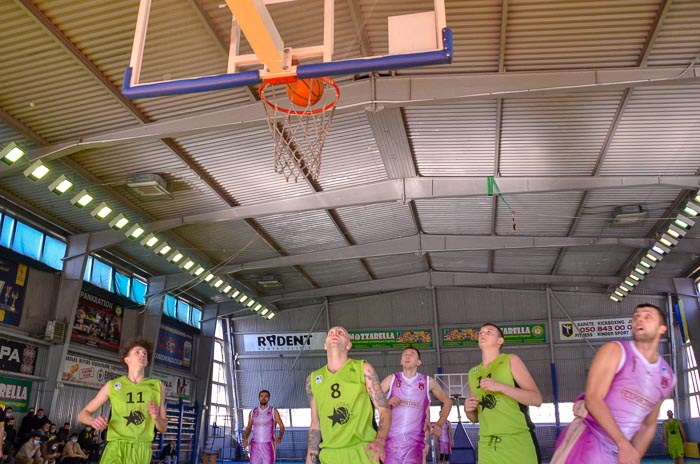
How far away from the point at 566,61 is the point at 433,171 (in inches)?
263

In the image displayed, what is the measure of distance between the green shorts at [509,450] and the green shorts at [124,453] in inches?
147

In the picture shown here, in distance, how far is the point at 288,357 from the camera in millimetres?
35750

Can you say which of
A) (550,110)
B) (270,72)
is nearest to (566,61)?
(550,110)

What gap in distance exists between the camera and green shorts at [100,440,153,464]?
695cm

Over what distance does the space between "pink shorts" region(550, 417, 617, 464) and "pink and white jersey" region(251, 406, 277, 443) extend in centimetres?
1137

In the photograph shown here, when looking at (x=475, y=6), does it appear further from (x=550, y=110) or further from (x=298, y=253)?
(x=298, y=253)

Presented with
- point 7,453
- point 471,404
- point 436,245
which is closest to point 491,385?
point 471,404

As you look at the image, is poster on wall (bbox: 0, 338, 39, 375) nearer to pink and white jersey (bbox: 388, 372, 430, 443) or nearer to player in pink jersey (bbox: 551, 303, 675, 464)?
pink and white jersey (bbox: 388, 372, 430, 443)

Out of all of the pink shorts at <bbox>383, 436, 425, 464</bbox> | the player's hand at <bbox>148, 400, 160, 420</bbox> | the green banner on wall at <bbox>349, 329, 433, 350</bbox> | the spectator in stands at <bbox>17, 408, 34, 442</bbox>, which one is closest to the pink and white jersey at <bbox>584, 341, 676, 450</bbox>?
the pink shorts at <bbox>383, 436, 425, 464</bbox>

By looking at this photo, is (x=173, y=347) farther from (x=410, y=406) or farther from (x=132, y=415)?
(x=132, y=415)

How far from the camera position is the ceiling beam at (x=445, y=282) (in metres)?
32.1

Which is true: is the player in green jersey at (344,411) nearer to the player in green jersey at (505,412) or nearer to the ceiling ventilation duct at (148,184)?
the player in green jersey at (505,412)

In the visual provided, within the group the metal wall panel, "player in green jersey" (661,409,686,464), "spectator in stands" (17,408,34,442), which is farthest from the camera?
"player in green jersey" (661,409,686,464)

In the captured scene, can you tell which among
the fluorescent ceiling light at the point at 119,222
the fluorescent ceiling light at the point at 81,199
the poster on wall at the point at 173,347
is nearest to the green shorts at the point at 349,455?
the fluorescent ceiling light at the point at 81,199
